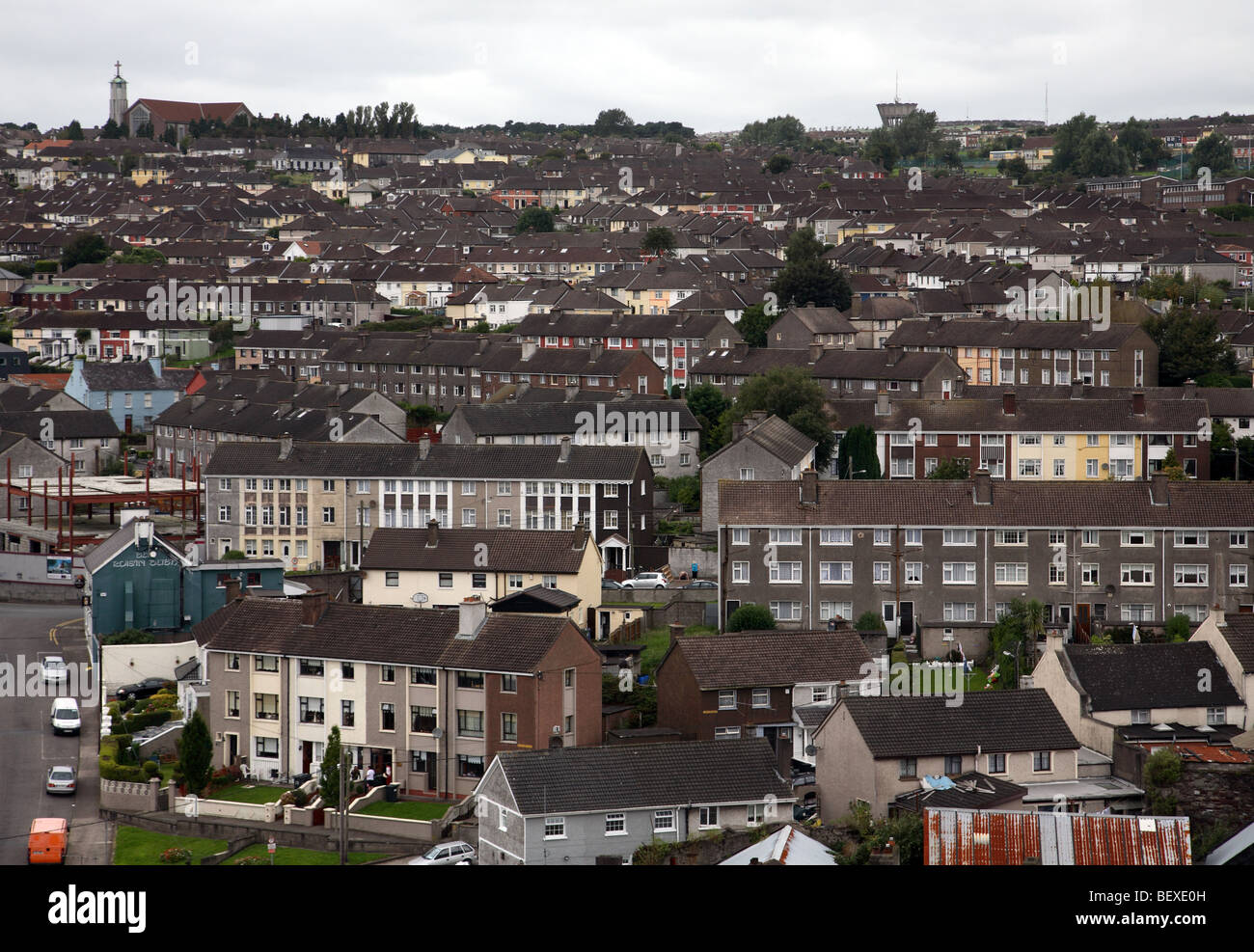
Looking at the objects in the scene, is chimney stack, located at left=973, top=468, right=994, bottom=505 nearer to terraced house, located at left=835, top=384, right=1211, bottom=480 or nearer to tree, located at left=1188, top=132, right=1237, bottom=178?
terraced house, located at left=835, top=384, right=1211, bottom=480

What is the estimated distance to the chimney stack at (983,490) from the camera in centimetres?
4169

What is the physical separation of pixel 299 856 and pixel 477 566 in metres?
15.3

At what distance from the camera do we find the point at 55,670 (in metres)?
39.1

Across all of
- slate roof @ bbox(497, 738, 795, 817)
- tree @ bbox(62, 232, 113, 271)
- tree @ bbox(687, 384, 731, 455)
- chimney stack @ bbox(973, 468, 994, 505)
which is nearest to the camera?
slate roof @ bbox(497, 738, 795, 817)

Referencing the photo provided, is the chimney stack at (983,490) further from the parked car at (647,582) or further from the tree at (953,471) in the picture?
the tree at (953,471)

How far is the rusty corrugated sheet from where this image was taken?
64.5ft

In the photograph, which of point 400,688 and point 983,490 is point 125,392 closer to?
point 983,490

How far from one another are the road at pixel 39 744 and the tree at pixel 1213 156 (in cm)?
12227

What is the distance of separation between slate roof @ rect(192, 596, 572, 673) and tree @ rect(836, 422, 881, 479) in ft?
71.4

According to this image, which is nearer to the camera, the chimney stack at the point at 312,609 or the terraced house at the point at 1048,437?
the chimney stack at the point at 312,609

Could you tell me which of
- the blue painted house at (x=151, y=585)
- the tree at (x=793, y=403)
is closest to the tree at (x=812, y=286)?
the tree at (x=793, y=403)

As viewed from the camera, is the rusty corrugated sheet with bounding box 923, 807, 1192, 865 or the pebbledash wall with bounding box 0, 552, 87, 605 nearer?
the rusty corrugated sheet with bounding box 923, 807, 1192, 865

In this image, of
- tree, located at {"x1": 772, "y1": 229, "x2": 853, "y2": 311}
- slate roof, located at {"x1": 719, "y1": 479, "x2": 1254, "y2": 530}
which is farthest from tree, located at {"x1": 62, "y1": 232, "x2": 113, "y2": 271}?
slate roof, located at {"x1": 719, "y1": 479, "x2": 1254, "y2": 530}
